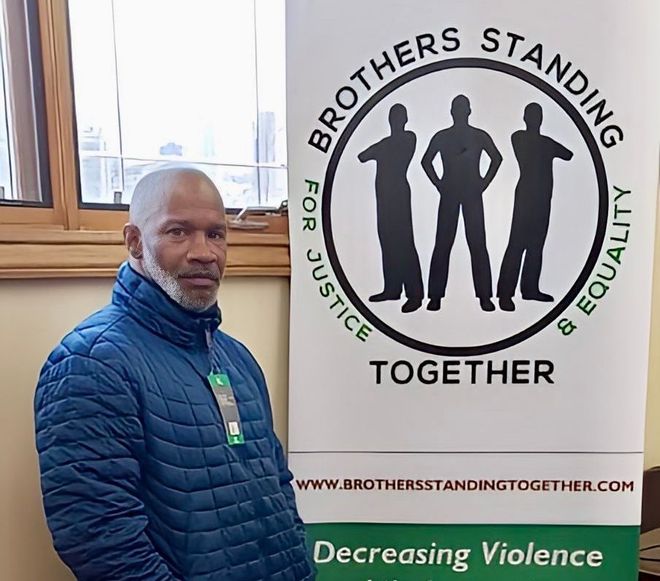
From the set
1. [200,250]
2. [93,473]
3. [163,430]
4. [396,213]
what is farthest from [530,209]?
[93,473]

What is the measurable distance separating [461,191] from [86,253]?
2.65ft

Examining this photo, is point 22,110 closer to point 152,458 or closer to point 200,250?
point 200,250

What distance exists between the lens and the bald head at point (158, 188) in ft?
3.51

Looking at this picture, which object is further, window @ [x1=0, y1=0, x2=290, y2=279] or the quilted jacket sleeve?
window @ [x1=0, y1=0, x2=290, y2=279]

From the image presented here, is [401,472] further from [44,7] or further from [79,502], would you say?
[44,7]

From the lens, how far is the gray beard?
1060 millimetres

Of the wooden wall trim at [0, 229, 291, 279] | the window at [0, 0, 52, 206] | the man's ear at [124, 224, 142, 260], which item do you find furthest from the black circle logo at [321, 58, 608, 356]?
the window at [0, 0, 52, 206]

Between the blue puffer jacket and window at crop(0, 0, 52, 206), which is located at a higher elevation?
window at crop(0, 0, 52, 206)

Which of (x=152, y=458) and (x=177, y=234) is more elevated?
(x=177, y=234)

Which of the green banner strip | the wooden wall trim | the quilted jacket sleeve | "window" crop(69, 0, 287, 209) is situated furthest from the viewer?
the green banner strip

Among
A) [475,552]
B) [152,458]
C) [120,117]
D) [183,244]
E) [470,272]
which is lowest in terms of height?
[475,552]

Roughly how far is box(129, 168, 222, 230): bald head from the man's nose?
0.08m

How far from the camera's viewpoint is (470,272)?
1.44 meters

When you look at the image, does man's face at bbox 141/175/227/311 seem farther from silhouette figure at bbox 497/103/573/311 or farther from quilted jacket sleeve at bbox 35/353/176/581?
silhouette figure at bbox 497/103/573/311
